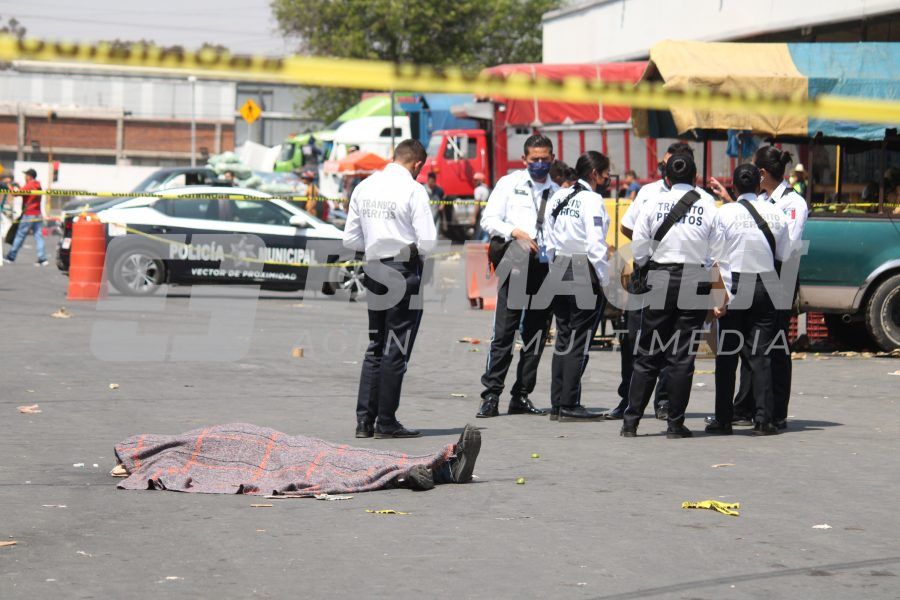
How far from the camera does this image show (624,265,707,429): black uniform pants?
389 inches

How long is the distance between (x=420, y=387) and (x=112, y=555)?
6575 millimetres

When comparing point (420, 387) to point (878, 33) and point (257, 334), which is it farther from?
point (878, 33)

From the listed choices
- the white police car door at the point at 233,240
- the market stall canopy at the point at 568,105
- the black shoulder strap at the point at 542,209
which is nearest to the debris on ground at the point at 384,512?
the black shoulder strap at the point at 542,209

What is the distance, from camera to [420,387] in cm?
1263

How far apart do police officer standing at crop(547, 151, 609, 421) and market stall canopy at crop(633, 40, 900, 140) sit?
4838mm

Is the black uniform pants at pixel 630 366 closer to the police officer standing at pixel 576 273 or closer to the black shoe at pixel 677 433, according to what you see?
the police officer standing at pixel 576 273

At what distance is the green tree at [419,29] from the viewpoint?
58188 millimetres

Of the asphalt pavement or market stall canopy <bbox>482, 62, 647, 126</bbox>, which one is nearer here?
the asphalt pavement

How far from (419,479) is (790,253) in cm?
402

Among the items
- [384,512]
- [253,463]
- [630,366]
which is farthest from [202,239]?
[384,512]

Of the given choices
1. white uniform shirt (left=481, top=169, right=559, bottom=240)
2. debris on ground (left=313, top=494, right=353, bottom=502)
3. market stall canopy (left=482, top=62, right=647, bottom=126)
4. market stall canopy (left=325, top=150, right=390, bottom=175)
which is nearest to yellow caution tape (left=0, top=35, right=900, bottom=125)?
debris on ground (left=313, top=494, right=353, bottom=502)

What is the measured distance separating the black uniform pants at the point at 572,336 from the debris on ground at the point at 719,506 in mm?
3217

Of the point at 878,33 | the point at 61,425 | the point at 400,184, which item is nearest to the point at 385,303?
the point at 400,184

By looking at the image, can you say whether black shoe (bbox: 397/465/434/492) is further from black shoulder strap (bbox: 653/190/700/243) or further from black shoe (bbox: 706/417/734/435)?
black shoe (bbox: 706/417/734/435)
